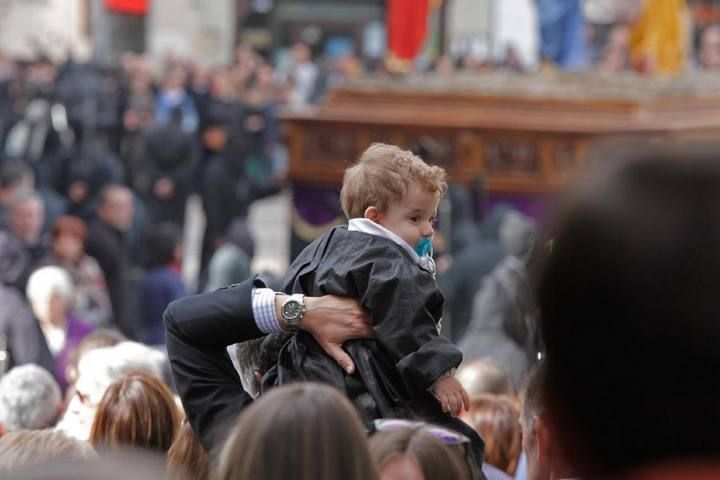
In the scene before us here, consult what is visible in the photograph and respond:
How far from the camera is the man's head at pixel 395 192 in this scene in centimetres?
302

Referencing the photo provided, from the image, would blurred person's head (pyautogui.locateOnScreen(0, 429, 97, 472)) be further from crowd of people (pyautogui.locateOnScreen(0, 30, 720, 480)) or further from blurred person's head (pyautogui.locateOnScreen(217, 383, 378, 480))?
blurred person's head (pyautogui.locateOnScreen(217, 383, 378, 480))

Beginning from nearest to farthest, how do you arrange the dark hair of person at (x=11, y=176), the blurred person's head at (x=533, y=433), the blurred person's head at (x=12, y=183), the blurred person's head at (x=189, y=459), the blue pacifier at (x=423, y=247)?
the blurred person's head at (x=533, y=433) → the blue pacifier at (x=423, y=247) → the blurred person's head at (x=189, y=459) → the blurred person's head at (x=12, y=183) → the dark hair of person at (x=11, y=176)

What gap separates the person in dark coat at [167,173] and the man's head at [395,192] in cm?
1335

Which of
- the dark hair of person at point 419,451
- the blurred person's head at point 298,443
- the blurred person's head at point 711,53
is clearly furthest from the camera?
the blurred person's head at point 711,53

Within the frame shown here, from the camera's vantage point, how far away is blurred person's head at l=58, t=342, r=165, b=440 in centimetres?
455

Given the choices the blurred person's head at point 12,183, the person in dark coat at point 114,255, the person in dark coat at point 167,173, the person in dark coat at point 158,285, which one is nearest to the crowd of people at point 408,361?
the person in dark coat at point 158,285

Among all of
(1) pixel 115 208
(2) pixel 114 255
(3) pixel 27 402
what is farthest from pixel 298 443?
(1) pixel 115 208

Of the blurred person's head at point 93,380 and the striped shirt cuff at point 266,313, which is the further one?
the blurred person's head at point 93,380

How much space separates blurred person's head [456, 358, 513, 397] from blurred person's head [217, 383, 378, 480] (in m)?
3.33

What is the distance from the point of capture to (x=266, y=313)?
2.96m

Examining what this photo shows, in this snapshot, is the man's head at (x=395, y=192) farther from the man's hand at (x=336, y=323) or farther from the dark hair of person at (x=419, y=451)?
the dark hair of person at (x=419, y=451)

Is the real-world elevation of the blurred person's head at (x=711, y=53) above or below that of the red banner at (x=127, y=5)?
above

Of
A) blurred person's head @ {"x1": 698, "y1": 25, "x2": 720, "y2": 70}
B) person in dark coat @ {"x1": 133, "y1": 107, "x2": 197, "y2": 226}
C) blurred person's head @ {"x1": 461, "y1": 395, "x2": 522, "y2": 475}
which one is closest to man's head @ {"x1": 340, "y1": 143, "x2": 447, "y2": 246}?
blurred person's head @ {"x1": 461, "y1": 395, "x2": 522, "y2": 475}

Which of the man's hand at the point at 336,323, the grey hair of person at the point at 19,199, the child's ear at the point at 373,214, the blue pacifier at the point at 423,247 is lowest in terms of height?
the grey hair of person at the point at 19,199
